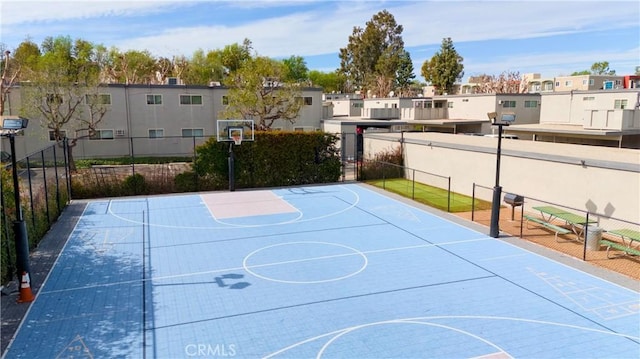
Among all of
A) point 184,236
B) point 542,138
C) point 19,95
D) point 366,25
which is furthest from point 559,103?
point 366,25

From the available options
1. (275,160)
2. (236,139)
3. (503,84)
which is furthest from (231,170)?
(503,84)

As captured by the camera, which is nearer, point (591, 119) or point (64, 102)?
point (591, 119)

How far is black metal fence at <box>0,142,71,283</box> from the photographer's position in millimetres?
10913

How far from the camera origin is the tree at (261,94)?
1217 inches

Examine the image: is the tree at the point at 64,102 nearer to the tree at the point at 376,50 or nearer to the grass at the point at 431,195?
the grass at the point at 431,195

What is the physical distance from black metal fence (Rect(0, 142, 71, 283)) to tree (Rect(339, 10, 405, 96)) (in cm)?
5670

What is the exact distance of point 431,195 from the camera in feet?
70.1

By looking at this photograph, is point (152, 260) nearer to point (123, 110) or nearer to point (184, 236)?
point (184, 236)

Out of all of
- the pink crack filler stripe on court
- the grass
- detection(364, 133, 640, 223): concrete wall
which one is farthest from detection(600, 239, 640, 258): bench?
the pink crack filler stripe on court

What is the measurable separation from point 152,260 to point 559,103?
3243 centimetres

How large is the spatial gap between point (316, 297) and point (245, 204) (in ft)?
33.5

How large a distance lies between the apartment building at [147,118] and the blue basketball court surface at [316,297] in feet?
59.1

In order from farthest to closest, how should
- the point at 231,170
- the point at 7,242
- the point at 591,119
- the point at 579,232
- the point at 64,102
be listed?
the point at 64,102, the point at 591,119, the point at 231,170, the point at 579,232, the point at 7,242

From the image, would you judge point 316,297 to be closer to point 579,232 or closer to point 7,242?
point 7,242
